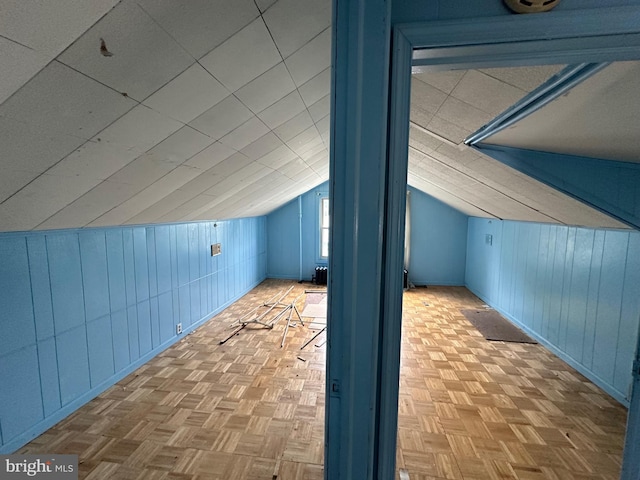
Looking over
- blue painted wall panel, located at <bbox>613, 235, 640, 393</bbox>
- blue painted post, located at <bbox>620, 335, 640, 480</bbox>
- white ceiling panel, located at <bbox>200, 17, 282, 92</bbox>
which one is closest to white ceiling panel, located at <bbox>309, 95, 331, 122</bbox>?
white ceiling panel, located at <bbox>200, 17, 282, 92</bbox>

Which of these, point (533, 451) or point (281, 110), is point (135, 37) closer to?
point (281, 110)

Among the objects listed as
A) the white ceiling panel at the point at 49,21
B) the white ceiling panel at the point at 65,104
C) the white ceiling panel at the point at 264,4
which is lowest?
the white ceiling panel at the point at 65,104

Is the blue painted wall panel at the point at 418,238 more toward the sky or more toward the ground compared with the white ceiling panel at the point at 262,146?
more toward the ground

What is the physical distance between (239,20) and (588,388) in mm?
3700

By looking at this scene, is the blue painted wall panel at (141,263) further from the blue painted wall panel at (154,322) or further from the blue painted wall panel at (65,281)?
the blue painted wall panel at (65,281)

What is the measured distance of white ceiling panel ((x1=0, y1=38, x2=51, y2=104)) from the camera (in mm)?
845

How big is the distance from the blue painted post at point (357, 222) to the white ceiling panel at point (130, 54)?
2.38 ft

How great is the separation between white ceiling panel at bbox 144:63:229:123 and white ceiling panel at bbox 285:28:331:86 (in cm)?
42

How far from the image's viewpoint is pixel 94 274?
95.7 inches

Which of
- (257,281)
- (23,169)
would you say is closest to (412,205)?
(257,281)

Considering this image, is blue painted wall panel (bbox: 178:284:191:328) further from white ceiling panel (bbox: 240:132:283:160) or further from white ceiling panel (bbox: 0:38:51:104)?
white ceiling panel (bbox: 0:38:51:104)

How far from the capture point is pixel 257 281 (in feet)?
20.6

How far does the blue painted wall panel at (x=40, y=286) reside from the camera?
196 cm

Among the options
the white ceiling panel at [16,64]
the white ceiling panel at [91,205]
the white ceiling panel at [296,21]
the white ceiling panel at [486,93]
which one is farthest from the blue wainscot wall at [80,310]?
the white ceiling panel at [486,93]
